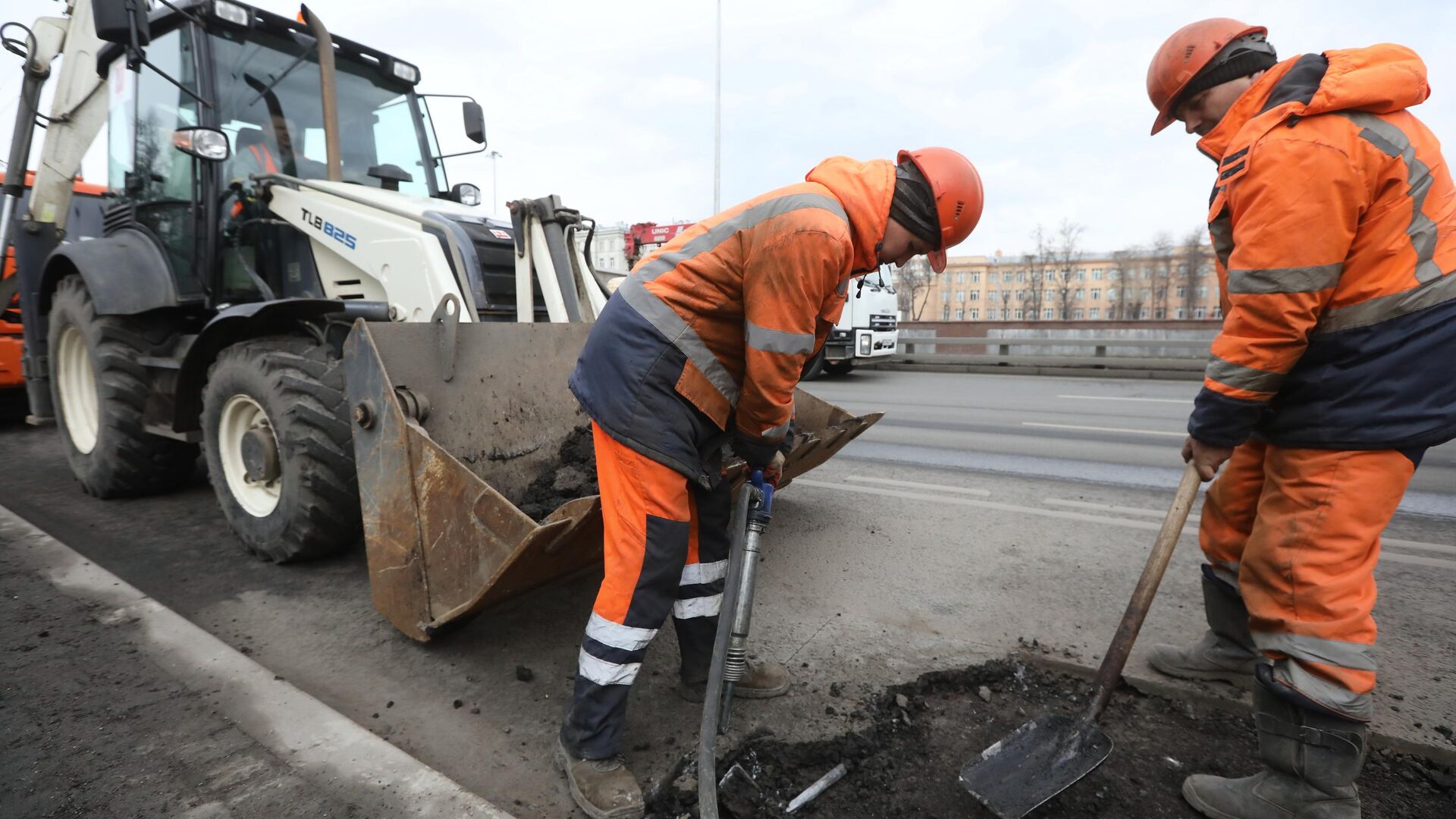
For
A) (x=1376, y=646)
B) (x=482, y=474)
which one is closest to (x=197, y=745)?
(x=482, y=474)

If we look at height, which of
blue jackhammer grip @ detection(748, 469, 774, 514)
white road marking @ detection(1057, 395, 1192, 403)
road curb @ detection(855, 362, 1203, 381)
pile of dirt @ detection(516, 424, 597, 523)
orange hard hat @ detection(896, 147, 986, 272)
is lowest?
white road marking @ detection(1057, 395, 1192, 403)

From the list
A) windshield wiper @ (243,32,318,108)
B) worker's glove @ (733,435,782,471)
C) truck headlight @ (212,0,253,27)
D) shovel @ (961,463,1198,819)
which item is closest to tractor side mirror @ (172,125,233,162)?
windshield wiper @ (243,32,318,108)

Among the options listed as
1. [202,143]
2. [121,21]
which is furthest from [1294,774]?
[121,21]

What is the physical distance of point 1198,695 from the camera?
2.61 metres

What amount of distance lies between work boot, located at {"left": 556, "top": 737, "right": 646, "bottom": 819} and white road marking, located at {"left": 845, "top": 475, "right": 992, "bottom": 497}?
3677 millimetres

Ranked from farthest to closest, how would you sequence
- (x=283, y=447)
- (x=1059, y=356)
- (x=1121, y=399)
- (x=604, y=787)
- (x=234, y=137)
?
(x=1059, y=356) → (x=1121, y=399) → (x=234, y=137) → (x=283, y=447) → (x=604, y=787)

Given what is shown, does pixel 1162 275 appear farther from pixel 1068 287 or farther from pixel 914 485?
pixel 914 485

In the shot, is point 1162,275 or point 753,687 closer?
point 753,687

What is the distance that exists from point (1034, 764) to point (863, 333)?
1284 cm

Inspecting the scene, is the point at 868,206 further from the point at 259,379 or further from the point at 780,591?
the point at 259,379

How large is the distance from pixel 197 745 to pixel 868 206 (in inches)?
100

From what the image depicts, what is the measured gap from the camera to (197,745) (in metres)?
2.28

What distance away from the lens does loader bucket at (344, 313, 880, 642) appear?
2432 mm

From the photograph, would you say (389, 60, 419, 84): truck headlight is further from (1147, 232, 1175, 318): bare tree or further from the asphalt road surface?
(1147, 232, 1175, 318): bare tree
